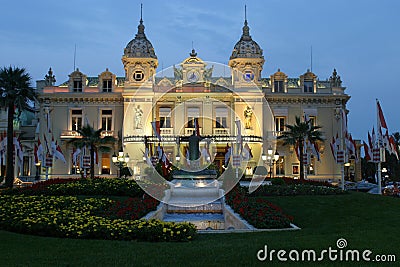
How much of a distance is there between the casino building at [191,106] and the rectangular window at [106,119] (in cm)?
11

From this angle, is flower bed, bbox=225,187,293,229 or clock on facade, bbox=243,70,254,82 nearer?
flower bed, bbox=225,187,293,229

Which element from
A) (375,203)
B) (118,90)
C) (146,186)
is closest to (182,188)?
(146,186)

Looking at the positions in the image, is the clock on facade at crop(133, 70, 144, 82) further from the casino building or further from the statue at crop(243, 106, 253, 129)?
the statue at crop(243, 106, 253, 129)

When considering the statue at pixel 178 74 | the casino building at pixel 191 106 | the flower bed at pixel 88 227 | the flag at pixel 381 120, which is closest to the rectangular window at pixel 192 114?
the casino building at pixel 191 106

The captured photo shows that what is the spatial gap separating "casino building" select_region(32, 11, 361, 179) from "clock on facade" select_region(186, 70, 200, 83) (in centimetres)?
11

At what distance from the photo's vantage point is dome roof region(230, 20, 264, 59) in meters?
56.2

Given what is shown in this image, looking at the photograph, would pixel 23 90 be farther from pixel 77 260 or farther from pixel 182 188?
pixel 77 260

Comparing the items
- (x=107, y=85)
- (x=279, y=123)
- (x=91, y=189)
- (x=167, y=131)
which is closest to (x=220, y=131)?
(x=167, y=131)

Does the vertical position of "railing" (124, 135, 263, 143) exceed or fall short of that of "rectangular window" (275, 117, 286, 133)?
it falls short

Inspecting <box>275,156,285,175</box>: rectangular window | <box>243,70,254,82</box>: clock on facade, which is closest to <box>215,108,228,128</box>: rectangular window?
<box>243,70,254,82</box>: clock on facade

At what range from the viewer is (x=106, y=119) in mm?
56469

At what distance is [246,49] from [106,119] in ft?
58.6

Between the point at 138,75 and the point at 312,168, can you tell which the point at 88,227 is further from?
the point at 312,168

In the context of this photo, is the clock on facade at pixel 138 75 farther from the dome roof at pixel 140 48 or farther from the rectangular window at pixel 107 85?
the rectangular window at pixel 107 85
